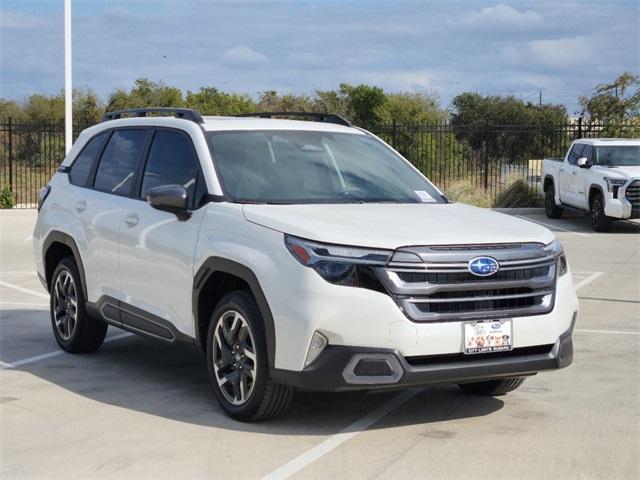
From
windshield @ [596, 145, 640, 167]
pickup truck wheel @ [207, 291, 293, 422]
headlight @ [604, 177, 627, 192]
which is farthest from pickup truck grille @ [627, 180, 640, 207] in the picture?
pickup truck wheel @ [207, 291, 293, 422]

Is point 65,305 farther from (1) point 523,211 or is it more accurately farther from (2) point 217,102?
(2) point 217,102

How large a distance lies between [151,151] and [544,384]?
329 centimetres

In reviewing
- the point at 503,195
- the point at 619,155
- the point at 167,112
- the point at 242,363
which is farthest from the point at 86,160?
the point at 503,195

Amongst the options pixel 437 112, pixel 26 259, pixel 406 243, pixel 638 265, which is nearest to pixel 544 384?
pixel 406 243

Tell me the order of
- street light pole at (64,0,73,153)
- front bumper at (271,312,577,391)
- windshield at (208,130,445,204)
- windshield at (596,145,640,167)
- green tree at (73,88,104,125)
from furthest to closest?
green tree at (73,88,104,125)
street light pole at (64,0,73,153)
windshield at (596,145,640,167)
windshield at (208,130,445,204)
front bumper at (271,312,577,391)

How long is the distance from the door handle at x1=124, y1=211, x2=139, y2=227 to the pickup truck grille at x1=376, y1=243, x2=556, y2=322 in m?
2.37

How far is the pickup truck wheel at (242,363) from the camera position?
20.1 ft

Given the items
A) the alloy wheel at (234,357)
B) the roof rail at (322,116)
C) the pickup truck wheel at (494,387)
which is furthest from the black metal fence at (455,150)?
the alloy wheel at (234,357)

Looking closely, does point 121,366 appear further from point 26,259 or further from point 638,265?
point 638,265

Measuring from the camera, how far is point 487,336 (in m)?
5.96

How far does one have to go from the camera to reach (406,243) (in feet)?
19.1

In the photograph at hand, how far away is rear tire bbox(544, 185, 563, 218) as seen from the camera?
23.9 m

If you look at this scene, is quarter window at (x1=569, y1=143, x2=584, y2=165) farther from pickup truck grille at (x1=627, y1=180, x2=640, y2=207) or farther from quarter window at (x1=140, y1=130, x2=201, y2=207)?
quarter window at (x1=140, y1=130, x2=201, y2=207)

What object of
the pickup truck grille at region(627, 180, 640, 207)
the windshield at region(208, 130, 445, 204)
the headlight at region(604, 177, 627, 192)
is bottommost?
the pickup truck grille at region(627, 180, 640, 207)
